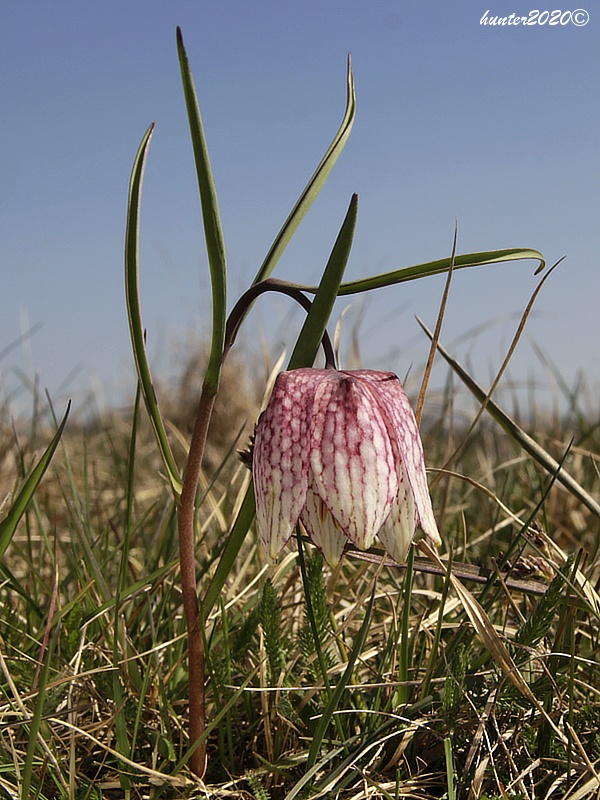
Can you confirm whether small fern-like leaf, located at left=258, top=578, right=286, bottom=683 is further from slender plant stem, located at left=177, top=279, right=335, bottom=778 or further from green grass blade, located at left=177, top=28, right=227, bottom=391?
green grass blade, located at left=177, top=28, right=227, bottom=391

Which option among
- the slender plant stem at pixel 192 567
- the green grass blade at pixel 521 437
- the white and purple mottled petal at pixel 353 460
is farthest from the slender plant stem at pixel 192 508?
the green grass blade at pixel 521 437

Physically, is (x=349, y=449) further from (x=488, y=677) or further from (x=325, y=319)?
(x=488, y=677)

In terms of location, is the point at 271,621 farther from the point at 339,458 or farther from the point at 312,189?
the point at 312,189

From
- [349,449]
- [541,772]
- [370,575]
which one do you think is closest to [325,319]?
[349,449]

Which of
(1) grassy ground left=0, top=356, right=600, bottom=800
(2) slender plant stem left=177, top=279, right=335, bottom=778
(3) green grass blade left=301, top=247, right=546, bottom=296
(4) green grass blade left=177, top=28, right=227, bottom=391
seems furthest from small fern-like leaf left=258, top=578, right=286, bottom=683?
(3) green grass blade left=301, top=247, right=546, bottom=296

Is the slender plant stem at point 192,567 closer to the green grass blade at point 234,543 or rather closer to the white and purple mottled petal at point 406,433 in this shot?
the green grass blade at point 234,543
